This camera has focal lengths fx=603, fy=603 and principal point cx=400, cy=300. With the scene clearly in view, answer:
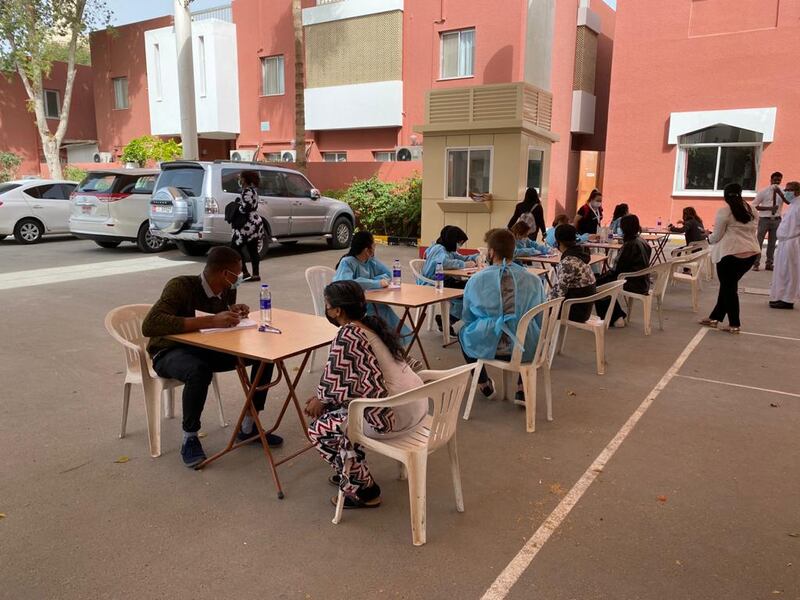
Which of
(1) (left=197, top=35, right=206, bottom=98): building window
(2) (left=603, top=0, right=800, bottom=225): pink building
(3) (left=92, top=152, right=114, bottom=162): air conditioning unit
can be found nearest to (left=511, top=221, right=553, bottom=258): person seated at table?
(2) (left=603, top=0, right=800, bottom=225): pink building

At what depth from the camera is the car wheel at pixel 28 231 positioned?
44.9 ft

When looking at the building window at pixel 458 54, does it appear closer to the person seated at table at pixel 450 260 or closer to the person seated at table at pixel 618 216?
the person seated at table at pixel 618 216

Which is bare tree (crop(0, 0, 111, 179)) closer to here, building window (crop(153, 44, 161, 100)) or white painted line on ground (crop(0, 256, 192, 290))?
building window (crop(153, 44, 161, 100))

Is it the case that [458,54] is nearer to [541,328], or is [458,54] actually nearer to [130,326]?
[541,328]

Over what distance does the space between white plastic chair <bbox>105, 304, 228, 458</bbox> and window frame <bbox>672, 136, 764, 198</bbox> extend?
1450 centimetres

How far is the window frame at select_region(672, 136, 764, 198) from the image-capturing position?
1447 cm

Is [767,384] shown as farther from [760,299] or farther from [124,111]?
[124,111]

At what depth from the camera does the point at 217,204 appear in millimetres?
10797

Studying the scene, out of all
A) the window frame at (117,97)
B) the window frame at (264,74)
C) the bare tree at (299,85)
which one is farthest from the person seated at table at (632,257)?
the window frame at (117,97)

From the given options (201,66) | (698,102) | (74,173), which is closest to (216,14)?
(201,66)

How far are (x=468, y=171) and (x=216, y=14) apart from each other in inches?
683

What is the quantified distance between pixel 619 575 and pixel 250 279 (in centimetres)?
807

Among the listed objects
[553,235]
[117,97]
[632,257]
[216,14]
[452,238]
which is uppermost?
[216,14]

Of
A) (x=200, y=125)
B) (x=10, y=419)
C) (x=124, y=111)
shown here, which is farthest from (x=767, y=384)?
(x=124, y=111)
